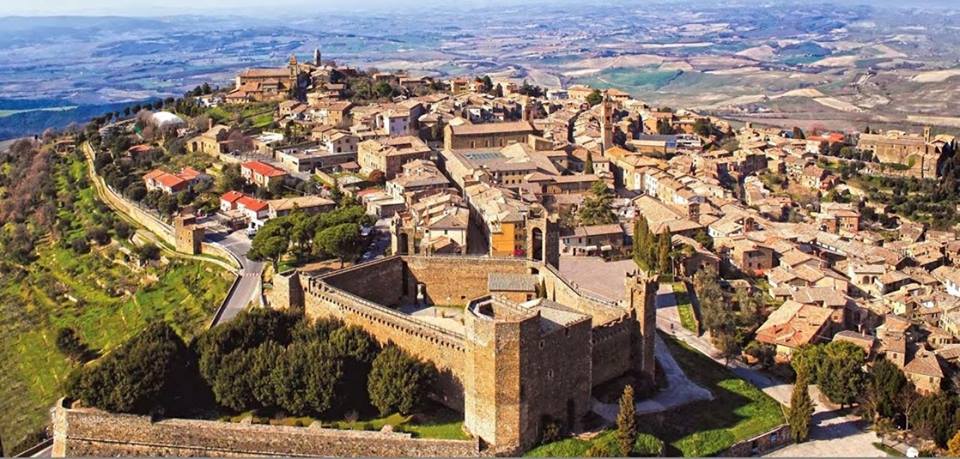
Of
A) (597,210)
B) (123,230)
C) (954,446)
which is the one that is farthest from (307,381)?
(123,230)

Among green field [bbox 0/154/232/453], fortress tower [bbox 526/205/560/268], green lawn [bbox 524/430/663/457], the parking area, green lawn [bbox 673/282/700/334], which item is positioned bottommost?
green field [bbox 0/154/232/453]

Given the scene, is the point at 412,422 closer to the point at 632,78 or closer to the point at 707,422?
the point at 707,422

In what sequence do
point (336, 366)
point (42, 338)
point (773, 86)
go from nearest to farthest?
point (336, 366), point (42, 338), point (773, 86)

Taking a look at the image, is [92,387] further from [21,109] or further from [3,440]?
[21,109]

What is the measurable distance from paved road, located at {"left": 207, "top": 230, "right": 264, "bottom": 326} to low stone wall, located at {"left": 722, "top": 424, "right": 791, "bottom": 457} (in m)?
12.4

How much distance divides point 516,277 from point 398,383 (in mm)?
6548

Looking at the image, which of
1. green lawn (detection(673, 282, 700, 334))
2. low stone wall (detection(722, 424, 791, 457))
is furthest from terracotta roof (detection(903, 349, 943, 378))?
low stone wall (detection(722, 424, 791, 457))

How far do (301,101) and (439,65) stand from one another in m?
111

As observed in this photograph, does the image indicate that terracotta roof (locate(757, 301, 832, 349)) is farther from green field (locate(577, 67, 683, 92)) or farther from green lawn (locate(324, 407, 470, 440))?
green field (locate(577, 67, 683, 92))

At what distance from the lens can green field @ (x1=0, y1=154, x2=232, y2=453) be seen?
27812mm

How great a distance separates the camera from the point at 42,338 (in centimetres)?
3169

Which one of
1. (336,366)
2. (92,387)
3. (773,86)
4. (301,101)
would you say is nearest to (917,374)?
(336,366)

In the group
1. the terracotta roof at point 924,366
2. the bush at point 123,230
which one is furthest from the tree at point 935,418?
the bush at point 123,230

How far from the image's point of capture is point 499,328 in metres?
17.5
